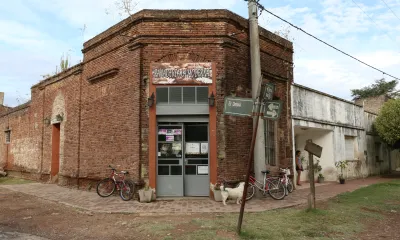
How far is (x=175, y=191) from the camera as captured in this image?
9711mm

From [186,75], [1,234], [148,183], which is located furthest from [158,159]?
[1,234]

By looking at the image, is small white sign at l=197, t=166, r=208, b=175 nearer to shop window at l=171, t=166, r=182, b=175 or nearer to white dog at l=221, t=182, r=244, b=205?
shop window at l=171, t=166, r=182, b=175

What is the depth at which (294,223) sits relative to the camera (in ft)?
22.6

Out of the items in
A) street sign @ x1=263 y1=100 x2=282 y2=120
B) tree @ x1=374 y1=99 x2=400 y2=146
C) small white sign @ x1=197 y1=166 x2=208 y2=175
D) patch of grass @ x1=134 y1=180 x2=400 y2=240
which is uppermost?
tree @ x1=374 y1=99 x2=400 y2=146

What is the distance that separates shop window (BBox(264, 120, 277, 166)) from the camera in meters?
11.6

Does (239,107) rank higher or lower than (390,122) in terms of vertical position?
lower

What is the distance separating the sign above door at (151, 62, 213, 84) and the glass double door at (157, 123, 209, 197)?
1.37 m

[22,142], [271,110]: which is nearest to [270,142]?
[271,110]

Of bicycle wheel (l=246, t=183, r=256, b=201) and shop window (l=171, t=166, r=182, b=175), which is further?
shop window (l=171, t=166, r=182, b=175)

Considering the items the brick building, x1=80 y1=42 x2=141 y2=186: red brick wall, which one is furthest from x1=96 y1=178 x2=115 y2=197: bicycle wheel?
the brick building

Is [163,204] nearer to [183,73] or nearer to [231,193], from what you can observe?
[231,193]

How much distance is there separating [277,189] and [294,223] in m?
3.11

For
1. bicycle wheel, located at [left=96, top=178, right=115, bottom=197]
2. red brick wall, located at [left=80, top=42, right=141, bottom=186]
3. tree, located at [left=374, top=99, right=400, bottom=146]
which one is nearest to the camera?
red brick wall, located at [left=80, top=42, right=141, bottom=186]

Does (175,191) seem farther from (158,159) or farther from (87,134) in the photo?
(87,134)
